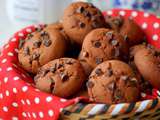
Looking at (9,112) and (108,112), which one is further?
(9,112)

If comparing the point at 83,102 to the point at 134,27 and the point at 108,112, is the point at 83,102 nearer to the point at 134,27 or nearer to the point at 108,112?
the point at 108,112

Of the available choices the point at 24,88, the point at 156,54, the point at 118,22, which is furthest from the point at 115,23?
the point at 24,88

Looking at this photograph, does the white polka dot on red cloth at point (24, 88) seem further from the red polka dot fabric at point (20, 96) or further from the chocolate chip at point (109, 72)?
the chocolate chip at point (109, 72)

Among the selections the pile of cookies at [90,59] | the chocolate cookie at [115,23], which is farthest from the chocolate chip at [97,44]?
the chocolate cookie at [115,23]

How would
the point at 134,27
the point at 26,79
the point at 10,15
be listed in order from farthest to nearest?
1. the point at 10,15
2. the point at 134,27
3. the point at 26,79

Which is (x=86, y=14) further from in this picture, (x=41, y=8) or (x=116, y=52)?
(x=41, y=8)

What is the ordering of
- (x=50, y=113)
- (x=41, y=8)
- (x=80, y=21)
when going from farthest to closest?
(x=41, y=8), (x=80, y=21), (x=50, y=113)

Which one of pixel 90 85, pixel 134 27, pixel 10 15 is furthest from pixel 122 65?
pixel 10 15
